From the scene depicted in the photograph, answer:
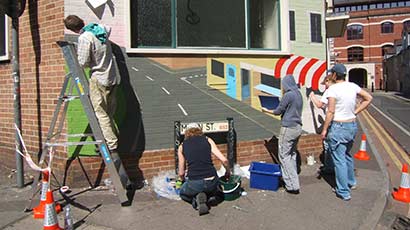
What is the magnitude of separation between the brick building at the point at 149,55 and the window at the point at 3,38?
0.02 m

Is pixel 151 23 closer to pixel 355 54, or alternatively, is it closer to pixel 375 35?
pixel 355 54

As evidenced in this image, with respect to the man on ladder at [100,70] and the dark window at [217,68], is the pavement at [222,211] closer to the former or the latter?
the man on ladder at [100,70]

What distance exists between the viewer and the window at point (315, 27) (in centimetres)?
795

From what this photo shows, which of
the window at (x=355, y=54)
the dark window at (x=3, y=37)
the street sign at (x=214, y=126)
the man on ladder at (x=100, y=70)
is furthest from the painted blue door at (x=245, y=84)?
the window at (x=355, y=54)

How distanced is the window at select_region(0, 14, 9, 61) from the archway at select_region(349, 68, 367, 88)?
225ft

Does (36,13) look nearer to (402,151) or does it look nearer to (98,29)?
(98,29)

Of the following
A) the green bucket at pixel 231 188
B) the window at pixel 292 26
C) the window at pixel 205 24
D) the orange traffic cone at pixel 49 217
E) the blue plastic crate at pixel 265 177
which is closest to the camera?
the orange traffic cone at pixel 49 217

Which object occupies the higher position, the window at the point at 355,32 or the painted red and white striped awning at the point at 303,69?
the window at the point at 355,32

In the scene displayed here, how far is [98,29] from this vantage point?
5.00 m

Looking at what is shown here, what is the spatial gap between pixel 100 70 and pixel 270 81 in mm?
3442

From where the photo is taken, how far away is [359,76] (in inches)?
2785

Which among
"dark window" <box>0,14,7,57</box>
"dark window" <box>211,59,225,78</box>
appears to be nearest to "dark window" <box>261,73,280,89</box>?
"dark window" <box>211,59,225,78</box>

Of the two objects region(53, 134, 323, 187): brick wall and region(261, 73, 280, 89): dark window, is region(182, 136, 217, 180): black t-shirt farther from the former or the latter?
region(261, 73, 280, 89): dark window

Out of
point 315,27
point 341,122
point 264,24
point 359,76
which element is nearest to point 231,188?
point 341,122
